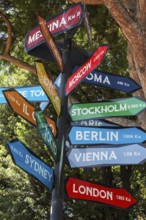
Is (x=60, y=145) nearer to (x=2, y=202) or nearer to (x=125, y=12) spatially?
(x=125, y=12)

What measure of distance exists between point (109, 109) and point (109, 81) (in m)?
0.46

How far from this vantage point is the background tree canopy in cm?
650

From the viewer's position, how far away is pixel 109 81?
4230mm

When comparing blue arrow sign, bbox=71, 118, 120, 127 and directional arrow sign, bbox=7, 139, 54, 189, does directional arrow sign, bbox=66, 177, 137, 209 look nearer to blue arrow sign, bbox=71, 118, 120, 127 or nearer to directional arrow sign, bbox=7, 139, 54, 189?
directional arrow sign, bbox=7, 139, 54, 189

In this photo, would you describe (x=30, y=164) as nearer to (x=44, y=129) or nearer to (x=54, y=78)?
(x=44, y=129)

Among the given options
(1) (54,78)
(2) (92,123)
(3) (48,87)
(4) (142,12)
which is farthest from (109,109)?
(1) (54,78)

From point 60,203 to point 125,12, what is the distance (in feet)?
10.7

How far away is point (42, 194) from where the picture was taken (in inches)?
535

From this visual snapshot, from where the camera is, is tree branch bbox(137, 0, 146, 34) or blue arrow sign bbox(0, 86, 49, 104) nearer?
blue arrow sign bbox(0, 86, 49, 104)

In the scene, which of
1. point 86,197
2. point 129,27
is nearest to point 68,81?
point 86,197

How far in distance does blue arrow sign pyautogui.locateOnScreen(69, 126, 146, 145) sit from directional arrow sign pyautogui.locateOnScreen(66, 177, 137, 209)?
0.38 metres

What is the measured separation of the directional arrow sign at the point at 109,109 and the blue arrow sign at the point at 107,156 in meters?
0.32

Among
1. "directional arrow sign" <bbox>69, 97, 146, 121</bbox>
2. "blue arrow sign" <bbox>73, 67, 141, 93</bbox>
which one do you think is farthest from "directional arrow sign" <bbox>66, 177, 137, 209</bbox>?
"blue arrow sign" <bbox>73, 67, 141, 93</bbox>

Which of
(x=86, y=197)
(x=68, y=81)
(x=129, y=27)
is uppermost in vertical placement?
(x=129, y=27)
